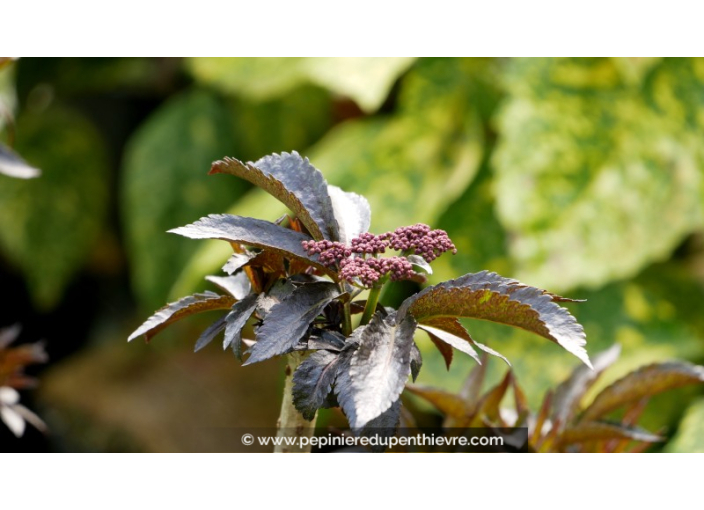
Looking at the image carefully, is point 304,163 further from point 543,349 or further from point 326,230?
point 543,349

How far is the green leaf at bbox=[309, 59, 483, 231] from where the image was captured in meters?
1.23

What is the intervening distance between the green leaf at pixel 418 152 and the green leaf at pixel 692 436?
49 centimetres

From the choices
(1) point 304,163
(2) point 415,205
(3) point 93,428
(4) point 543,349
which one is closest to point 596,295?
(4) point 543,349

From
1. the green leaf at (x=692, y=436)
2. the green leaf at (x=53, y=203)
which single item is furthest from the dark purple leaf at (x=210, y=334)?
the green leaf at (x=53, y=203)

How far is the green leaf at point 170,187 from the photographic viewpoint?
1.55 m

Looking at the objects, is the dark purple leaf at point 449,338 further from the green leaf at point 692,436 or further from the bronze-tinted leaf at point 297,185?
the green leaf at point 692,436

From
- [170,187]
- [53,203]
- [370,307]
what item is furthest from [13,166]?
[53,203]

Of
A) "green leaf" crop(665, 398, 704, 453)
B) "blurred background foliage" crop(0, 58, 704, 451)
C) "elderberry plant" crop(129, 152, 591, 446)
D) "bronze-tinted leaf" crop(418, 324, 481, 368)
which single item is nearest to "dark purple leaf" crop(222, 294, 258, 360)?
"elderberry plant" crop(129, 152, 591, 446)

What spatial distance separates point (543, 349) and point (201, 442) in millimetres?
699

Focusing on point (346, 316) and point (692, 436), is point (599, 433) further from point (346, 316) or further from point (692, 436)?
point (692, 436)

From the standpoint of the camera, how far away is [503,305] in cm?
38

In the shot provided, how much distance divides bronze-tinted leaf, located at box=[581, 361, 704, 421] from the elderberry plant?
220mm
